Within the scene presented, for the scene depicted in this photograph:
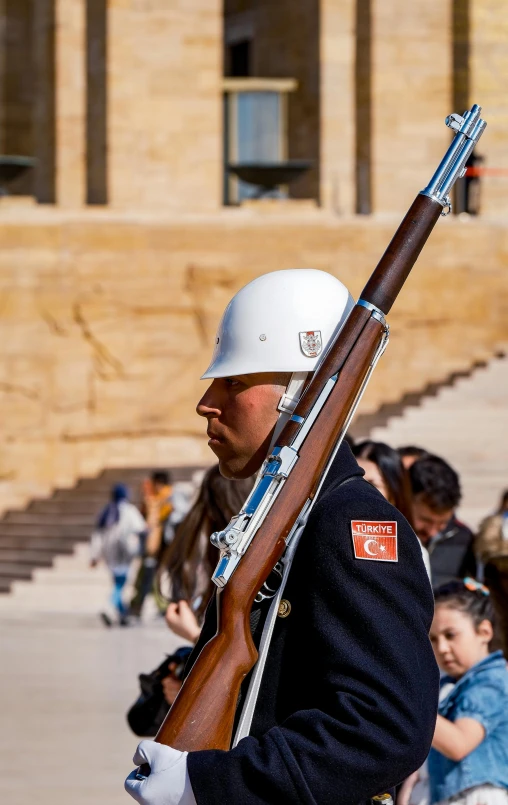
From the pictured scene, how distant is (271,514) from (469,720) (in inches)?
61.9

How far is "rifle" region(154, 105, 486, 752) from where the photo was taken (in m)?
2.36

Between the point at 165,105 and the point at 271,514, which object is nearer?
the point at 271,514

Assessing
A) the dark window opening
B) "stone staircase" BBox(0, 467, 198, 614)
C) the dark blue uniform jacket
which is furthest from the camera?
the dark window opening

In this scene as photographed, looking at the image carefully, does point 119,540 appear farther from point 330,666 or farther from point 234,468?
point 330,666

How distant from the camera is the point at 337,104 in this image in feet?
76.1

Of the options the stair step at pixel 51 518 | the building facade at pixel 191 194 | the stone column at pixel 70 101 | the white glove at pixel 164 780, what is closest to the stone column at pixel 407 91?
the building facade at pixel 191 194

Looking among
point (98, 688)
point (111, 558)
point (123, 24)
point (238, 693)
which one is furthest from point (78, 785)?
point (123, 24)

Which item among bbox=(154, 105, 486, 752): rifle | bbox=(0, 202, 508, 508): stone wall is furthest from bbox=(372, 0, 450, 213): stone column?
bbox=(154, 105, 486, 752): rifle

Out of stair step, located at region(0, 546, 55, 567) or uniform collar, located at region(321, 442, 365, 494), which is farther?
stair step, located at region(0, 546, 55, 567)

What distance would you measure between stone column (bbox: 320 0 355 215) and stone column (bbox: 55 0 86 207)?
11.0 feet

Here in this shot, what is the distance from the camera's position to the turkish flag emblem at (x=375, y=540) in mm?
2354

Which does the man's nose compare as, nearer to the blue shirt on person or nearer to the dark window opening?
the blue shirt on person

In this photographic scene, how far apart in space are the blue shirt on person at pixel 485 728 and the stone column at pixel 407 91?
1983 cm

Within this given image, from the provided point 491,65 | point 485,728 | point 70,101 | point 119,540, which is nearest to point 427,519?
point 485,728
